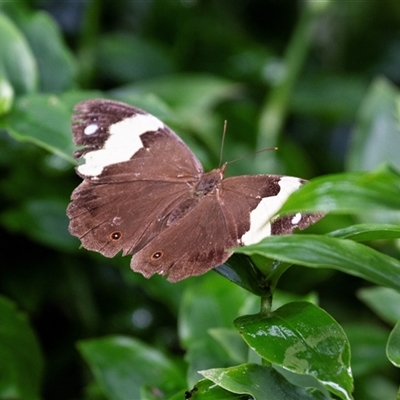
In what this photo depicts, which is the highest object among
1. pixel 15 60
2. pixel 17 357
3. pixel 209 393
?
pixel 15 60

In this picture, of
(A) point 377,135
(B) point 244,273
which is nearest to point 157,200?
(B) point 244,273

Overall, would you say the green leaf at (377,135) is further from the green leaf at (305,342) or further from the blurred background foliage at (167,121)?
the green leaf at (305,342)

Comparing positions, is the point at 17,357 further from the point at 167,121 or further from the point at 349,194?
the point at 349,194

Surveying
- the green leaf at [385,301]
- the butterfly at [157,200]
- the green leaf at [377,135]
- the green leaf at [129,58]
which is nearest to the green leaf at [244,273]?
the butterfly at [157,200]

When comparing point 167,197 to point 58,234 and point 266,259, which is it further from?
point 58,234

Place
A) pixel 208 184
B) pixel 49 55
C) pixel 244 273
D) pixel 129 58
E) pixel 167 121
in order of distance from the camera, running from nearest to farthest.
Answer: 1. pixel 244 273
2. pixel 208 184
3. pixel 167 121
4. pixel 49 55
5. pixel 129 58

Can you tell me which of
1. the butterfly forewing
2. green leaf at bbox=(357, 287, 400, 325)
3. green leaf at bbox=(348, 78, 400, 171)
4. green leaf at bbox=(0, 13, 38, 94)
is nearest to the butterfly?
the butterfly forewing
